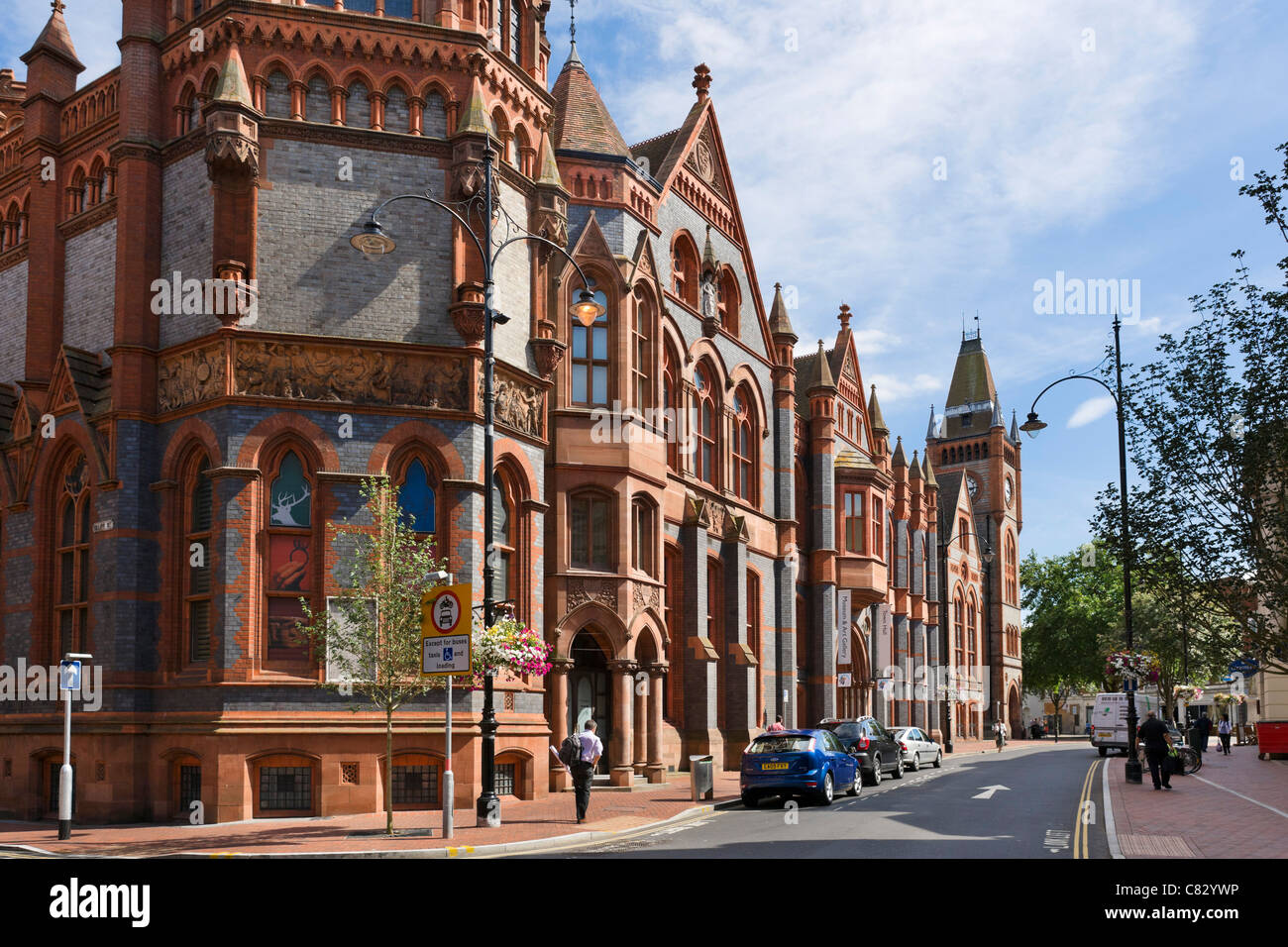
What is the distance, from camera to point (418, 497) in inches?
957

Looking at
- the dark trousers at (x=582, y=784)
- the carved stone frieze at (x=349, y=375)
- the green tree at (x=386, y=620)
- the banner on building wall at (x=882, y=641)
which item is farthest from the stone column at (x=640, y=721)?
the banner on building wall at (x=882, y=641)

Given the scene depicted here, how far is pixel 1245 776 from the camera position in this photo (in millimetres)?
32562

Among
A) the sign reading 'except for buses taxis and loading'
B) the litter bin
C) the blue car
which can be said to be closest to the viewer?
the sign reading 'except for buses taxis and loading'

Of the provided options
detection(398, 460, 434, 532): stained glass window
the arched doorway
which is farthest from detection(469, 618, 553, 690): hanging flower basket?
the arched doorway

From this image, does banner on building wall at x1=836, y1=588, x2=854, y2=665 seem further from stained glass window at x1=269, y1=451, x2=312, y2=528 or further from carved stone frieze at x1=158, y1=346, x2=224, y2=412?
carved stone frieze at x1=158, y1=346, x2=224, y2=412

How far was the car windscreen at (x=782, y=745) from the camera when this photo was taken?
78.8 feet

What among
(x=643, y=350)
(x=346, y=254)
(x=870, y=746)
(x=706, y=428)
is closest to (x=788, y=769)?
(x=870, y=746)

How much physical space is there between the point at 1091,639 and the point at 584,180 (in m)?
72.6

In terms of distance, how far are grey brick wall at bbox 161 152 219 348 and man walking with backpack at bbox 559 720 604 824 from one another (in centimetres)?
1095

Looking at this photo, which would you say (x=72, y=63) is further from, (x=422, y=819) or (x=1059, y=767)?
(x=1059, y=767)

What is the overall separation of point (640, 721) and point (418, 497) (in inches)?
377

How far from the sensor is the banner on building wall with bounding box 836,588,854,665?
4694cm

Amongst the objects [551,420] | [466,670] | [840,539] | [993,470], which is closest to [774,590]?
[840,539]

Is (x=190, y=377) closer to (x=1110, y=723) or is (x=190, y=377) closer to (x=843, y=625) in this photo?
(x=843, y=625)
